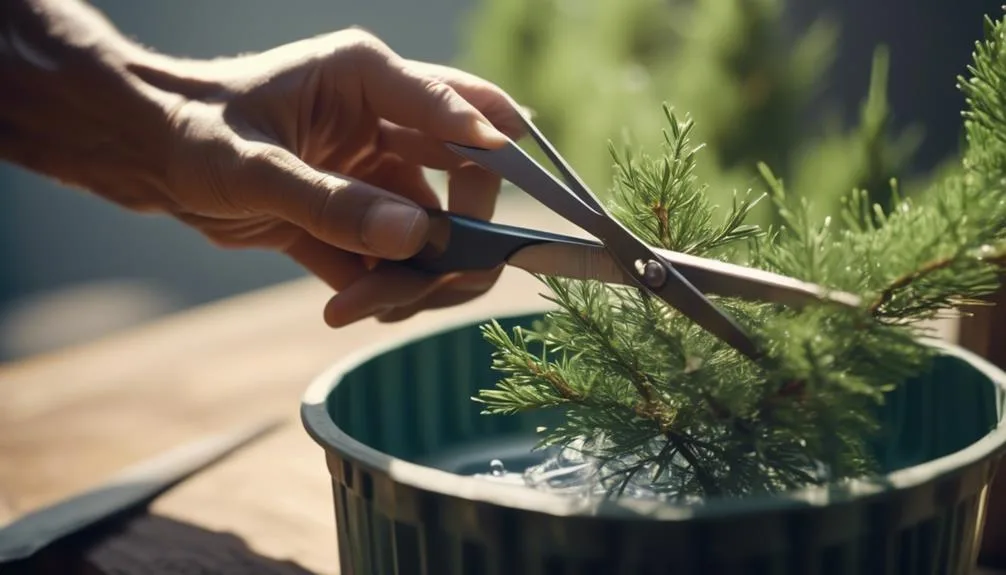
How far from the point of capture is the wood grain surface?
41cm

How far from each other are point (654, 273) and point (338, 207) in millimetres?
116

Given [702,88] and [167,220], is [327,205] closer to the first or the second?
[702,88]

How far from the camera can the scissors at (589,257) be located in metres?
0.26

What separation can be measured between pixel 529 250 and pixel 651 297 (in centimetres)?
4

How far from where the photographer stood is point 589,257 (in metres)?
0.30

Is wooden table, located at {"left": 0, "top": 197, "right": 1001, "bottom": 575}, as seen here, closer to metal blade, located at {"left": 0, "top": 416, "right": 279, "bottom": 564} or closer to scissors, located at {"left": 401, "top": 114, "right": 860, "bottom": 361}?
metal blade, located at {"left": 0, "top": 416, "right": 279, "bottom": 564}

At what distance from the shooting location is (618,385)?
11.0 inches

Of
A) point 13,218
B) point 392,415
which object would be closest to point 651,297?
point 392,415

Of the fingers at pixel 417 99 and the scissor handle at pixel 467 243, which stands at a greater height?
the fingers at pixel 417 99

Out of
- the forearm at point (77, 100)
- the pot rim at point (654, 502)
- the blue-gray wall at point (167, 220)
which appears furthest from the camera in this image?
the blue-gray wall at point (167, 220)

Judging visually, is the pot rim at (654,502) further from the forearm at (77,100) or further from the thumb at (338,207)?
the forearm at (77,100)

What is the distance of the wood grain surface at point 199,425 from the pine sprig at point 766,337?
0.16 m

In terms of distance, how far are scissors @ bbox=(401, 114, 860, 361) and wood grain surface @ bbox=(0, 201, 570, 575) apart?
0.48 ft

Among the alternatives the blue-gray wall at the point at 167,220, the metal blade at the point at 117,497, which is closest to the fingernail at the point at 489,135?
the metal blade at the point at 117,497
